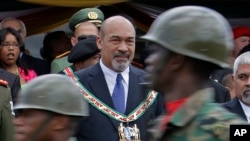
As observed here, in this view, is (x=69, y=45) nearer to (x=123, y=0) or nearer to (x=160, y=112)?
(x=123, y=0)

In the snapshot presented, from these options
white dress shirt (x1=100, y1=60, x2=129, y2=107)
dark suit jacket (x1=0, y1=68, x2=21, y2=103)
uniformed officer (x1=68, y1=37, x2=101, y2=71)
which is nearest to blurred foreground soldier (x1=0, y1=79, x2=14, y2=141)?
dark suit jacket (x1=0, y1=68, x2=21, y2=103)

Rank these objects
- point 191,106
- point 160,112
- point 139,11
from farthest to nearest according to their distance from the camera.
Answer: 1. point 139,11
2. point 160,112
3. point 191,106

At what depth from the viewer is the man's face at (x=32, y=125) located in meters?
4.20

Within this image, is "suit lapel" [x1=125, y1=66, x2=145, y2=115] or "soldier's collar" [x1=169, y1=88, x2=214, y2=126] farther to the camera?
"suit lapel" [x1=125, y1=66, x2=145, y2=115]

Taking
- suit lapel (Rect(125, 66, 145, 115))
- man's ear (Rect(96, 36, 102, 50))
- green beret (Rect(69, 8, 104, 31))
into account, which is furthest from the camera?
green beret (Rect(69, 8, 104, 31))

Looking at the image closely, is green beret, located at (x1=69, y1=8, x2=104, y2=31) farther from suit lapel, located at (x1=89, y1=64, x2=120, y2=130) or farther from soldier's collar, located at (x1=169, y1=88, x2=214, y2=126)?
soldier's collar, located at (x1=169, y1=88, x2=214, y2=126)

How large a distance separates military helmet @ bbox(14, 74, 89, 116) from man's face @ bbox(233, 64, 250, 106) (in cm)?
414

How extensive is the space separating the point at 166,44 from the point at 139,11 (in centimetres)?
755

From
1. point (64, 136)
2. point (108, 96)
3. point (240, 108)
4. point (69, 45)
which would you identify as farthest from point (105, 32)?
point (64, 136)

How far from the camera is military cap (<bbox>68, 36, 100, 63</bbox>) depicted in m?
8.43

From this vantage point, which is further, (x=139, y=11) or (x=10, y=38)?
(x=139, y=11)

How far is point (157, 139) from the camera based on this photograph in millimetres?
4137

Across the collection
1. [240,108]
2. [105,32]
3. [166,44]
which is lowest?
[240,108]

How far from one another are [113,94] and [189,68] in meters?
3.45
